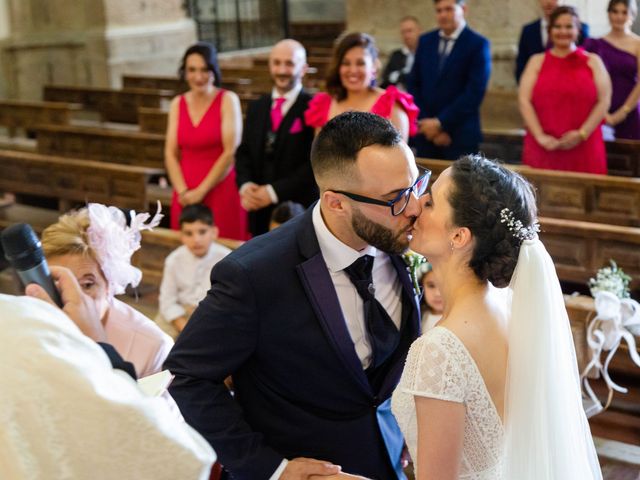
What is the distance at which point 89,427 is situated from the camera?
4.03 feet

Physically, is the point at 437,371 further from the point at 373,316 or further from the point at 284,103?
the point at 284,103

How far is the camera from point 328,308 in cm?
221

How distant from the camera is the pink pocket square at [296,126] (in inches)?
203

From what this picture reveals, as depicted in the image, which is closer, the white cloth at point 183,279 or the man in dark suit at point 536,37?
the white cloth at point 183,279

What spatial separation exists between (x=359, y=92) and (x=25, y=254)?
3361mm

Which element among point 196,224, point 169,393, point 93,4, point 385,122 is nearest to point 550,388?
point 385,122

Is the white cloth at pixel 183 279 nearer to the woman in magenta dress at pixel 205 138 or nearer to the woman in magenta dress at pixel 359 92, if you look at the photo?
the woman in magenta dress at pixel 205 138

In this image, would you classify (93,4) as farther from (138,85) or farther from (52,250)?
(52,250)

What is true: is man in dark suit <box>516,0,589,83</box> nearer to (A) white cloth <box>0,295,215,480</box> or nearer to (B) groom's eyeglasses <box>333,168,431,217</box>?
(B) groom's eyeglasses <box>333,168,431,217</box>

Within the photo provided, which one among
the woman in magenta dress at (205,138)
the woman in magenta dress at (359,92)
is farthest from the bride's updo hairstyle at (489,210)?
the woman in magenta dress at (205,138)

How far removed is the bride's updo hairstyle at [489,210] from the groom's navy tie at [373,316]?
0.30 metres

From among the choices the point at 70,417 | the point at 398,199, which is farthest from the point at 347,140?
the point at 70,417

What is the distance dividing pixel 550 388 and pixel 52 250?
142 cm

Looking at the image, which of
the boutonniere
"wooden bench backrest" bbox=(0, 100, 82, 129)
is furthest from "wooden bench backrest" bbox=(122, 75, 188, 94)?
the boutonniere
